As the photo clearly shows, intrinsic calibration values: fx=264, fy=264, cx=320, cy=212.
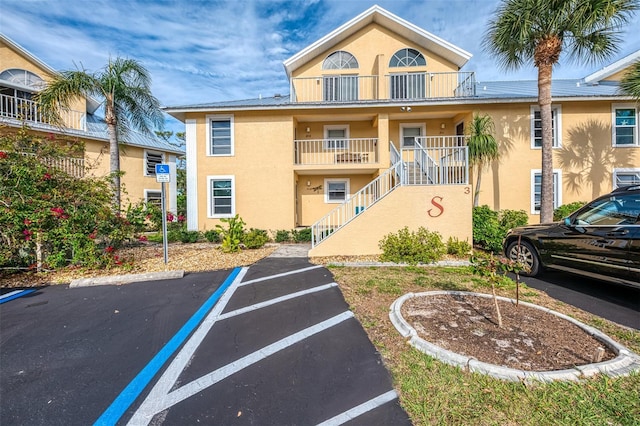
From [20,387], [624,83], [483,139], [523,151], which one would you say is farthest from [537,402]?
[624,83]

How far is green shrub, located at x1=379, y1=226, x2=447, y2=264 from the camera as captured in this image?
289 inches

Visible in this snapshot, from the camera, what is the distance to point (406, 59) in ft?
44.6

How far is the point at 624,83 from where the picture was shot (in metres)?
9.33

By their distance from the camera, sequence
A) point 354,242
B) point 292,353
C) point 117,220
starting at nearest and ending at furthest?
point 292,353, point 117,220, point 354,242

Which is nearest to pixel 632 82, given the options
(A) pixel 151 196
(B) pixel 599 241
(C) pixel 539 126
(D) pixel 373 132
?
(C) pixel 539 126

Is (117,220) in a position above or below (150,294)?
above

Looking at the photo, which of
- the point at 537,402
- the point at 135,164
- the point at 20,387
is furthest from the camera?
the point at 135,164

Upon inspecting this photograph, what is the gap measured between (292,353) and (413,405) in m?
1.41

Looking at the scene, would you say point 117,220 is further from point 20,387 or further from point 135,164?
point 135,164

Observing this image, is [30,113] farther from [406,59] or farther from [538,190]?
[538,190]

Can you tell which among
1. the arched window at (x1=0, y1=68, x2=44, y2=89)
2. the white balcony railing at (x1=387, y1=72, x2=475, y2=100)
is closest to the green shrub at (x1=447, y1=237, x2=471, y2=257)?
the white balcony railing at (x1=387, y1=72, x2=475, y2=100)

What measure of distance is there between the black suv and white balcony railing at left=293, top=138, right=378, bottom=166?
300 inches

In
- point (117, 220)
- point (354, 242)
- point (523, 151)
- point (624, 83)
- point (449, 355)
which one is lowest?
point (449, 355)

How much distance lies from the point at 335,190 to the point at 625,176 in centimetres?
1223
